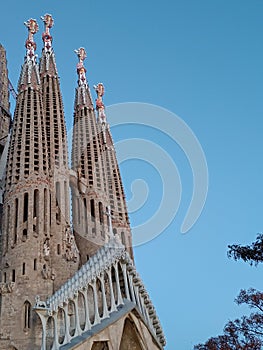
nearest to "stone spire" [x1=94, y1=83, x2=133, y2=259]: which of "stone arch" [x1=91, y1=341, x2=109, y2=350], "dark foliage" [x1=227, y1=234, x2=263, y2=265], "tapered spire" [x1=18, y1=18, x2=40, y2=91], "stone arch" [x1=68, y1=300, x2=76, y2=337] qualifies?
"tapered spire" [x1=18, y1=18, x2=40, y2=91]

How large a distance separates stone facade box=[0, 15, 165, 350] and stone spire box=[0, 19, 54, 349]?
4cm

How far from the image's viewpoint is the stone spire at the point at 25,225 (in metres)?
20.5

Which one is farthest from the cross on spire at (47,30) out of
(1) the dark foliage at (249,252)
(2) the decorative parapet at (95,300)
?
(1) the dark foliage at (249,252)

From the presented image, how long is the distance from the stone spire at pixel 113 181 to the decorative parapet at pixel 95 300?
8.29 m

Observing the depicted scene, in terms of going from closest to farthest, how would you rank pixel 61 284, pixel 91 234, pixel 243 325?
pixel 243 325
pixel 61 284
pixel 91 234

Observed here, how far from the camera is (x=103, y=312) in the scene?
20031 millimetres

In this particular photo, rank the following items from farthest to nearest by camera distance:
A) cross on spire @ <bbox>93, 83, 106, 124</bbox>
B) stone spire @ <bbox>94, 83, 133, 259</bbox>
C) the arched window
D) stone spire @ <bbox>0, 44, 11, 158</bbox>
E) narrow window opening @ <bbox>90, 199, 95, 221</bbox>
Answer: cross on spire @ <bbox>93, 83, 106, 124</bbox> → stone spire @ <bbox>0, 44, 11, 158</bbox> → stone spire @ <bbox>94, 83, 133, 259</bbox> → narrow window opening @ <bbox>90, 199, 95, 221</bbox> → the arched window

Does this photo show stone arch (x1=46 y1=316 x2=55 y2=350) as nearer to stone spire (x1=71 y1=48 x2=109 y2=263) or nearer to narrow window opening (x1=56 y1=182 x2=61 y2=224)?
narrow window opening (x1=56 y1=182 x2=61 y2=224)

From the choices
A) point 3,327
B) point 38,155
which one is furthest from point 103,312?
point 38,155

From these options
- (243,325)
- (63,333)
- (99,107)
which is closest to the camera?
(243,325)

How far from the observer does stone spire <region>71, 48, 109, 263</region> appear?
2967 centimetres

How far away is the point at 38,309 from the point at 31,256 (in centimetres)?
277

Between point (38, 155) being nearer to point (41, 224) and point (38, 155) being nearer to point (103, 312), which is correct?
point (41, 224)

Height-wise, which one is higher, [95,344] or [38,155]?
[38,155]
